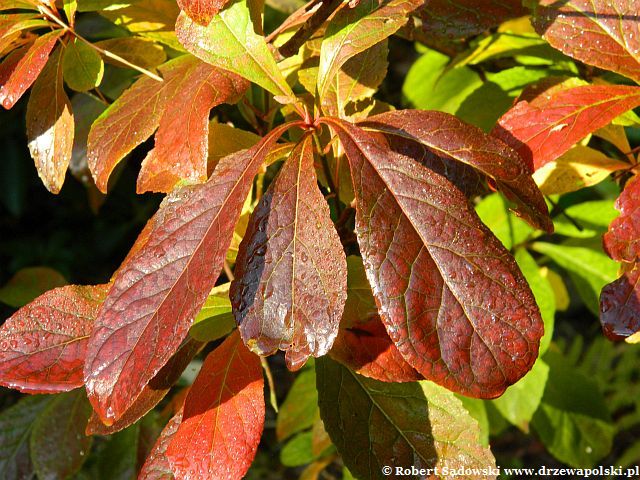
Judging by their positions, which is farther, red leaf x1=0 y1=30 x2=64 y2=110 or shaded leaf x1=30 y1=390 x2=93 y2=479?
shaded leaf x1=30 y1=390 x2=93 y2=479

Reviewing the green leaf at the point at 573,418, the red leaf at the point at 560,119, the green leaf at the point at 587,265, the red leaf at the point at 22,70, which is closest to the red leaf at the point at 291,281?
the red leaf at the point at 560,119

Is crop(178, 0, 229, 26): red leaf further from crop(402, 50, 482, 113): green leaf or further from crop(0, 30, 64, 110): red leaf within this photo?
crop(402, 50, 482, 113): green leaf

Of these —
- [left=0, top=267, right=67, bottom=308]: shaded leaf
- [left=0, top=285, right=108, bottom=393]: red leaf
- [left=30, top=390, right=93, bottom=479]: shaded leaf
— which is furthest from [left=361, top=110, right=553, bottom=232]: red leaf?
[left=0, top=267, right=67, bottom=308]: shaded leaf

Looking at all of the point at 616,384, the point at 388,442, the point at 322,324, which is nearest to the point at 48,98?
the point at 322,324

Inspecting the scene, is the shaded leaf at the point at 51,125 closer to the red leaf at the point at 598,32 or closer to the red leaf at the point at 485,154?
the red leaf at the point at 485,154

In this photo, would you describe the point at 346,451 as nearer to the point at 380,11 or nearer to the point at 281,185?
the point at 281,185

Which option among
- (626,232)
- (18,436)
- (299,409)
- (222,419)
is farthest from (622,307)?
(18,436)
